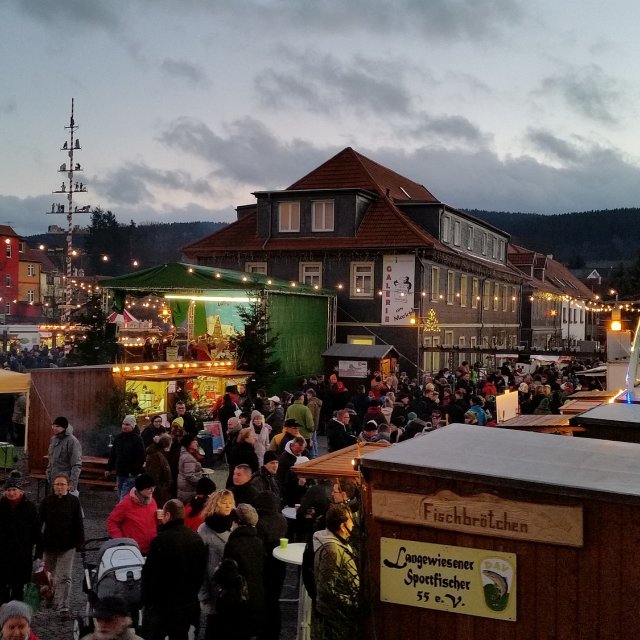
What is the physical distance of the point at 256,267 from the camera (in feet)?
115

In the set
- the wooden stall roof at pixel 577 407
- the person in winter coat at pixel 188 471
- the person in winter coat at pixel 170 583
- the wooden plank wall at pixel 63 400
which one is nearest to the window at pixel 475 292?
the wooden plank wall at pixel 63 400

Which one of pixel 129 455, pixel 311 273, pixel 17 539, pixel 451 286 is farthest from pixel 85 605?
pixel 451 286

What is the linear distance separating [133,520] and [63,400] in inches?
360

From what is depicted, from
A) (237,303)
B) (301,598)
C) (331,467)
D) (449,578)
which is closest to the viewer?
(449,578)

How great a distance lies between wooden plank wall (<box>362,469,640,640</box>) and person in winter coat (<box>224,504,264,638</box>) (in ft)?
4.73

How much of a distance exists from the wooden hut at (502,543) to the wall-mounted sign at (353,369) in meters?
20.4

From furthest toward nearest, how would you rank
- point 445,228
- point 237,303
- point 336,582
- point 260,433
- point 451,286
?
point 451,286 < point 445,228 < point 237,303 < point 260,433 < point 336,582

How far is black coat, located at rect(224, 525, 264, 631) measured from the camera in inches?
245

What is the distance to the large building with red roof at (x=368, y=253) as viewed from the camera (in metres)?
32.1

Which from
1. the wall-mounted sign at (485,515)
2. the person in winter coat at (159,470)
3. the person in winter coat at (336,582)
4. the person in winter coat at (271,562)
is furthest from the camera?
the person in winter coat at (159,470)

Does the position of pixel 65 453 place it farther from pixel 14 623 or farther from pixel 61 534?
pixel 14 623

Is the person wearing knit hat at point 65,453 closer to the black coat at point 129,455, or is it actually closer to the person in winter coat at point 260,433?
the black coat at point 129,455

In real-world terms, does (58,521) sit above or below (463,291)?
below

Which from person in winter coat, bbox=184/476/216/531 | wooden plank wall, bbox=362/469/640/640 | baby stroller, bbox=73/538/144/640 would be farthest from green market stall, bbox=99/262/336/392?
wooden plank wall, bbox=362/469/640/640
